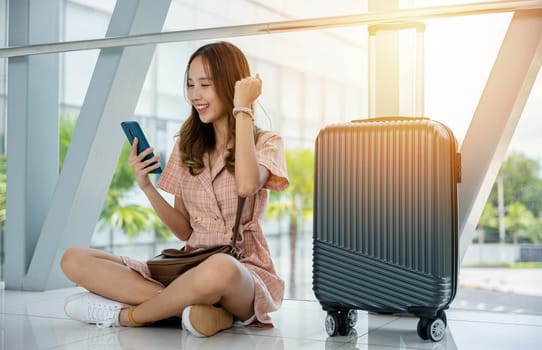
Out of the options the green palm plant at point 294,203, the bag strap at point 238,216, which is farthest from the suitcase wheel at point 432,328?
the green palm plant at point 294,203

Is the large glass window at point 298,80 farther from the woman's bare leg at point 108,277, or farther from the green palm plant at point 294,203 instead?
the woman's bare leg at point 108,277

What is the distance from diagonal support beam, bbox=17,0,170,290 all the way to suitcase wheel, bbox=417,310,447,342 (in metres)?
1.45

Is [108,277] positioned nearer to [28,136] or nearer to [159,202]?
[159,202]

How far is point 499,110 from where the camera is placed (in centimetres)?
198

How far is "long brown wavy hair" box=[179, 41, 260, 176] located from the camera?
202 centimetres

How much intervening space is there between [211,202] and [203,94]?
304 millimetres

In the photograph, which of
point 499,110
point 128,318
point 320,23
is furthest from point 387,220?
A: point 128,318

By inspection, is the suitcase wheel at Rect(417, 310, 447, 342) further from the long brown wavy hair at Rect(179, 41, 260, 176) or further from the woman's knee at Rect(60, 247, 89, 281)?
the woman's knee at Rect(60, 247, 89, 281)

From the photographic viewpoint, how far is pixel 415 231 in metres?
1.68

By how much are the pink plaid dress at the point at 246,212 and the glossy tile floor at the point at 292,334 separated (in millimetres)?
136

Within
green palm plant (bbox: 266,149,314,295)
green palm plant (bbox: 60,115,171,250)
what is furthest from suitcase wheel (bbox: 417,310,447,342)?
green palm plant (bbox: 266,149,314,295)

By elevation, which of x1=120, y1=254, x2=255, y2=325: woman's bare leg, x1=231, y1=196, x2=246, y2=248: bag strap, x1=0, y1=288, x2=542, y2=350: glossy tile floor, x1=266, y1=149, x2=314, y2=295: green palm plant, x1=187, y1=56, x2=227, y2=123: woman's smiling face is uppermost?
x1=187, y1=56, x2=227, y2=123: woman's smiling face

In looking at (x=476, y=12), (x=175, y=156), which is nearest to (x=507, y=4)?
(x=476, y=12)

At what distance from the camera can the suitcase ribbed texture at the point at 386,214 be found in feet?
5.44
